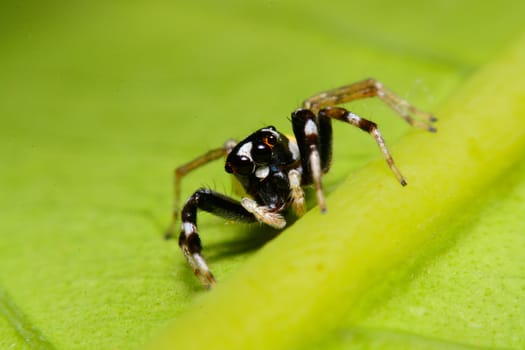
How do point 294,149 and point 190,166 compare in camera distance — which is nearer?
point 294,149

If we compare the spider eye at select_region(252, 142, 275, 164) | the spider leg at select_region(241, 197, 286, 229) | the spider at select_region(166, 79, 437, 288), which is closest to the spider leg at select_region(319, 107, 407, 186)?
the spider at select_region(166, 79, 437, 288)

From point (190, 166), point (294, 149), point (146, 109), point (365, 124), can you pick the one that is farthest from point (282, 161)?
point (146, 109)

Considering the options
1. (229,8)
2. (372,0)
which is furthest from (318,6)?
(229,8)

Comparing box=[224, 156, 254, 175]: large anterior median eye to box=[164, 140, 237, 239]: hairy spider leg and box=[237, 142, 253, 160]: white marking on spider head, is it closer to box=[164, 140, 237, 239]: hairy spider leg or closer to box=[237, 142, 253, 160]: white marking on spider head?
box=[237, 142, 253, 160]: white marking on spider head

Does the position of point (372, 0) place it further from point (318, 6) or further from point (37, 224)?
point (37, 224)

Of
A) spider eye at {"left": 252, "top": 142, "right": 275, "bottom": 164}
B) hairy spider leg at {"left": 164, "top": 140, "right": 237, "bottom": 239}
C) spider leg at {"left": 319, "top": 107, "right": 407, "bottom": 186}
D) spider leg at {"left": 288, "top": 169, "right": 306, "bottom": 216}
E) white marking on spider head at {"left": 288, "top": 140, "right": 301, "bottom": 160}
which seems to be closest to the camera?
spider leg at {"left": 319, "top": 107, "right": 407, "bottom": 186}

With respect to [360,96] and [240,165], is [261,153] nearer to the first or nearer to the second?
[240,165]

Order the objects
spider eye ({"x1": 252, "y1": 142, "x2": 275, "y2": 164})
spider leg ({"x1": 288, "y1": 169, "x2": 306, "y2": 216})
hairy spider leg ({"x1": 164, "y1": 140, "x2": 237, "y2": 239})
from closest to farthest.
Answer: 1. spider leg ({"x1": 288, "y1": 169, "x2": 306, "y2": 216})
2. spider eye ({"x1": 252, "y1": 142, "x2": 275, "y2": 164})
3. hairy spider leg ({"x1": 164, "y1": 140, "x2": 237, "y2": 239})
